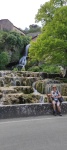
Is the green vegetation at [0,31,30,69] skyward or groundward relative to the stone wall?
skyward

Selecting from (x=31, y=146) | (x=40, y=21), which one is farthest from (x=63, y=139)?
(x=40, y=21)

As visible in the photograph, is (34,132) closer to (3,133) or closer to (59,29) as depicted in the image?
(3,133)

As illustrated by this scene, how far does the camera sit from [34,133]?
845 cm

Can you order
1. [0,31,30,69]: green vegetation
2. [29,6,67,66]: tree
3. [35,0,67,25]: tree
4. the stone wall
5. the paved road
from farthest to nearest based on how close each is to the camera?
1. [0,31,30,69]: green vegetation
2. [35,0,67,25]: tree
3. [29,6,67,66]: tree
4. the stone wall
5. the paved road

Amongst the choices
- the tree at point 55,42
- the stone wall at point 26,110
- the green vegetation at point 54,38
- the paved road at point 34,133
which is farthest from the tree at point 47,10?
the paved road at point 34,133

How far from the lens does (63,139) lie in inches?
305

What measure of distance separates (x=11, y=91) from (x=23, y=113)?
7204mm

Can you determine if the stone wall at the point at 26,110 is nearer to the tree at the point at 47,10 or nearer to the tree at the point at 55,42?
the tree at the point at 55,42

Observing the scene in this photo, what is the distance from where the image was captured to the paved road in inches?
283

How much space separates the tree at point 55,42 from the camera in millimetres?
20141

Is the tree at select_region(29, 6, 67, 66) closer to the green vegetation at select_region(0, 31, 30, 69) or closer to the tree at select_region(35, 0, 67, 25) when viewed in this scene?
the tree at select_region(35, 0, 67, 25)

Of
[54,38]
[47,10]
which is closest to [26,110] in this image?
[54,38]

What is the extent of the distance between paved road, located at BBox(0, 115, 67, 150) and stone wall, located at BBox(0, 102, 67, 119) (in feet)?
1.50

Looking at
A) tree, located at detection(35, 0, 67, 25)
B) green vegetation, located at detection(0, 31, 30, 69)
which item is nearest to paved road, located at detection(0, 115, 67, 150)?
tree, located at detection(35, 0, 67, 25)
